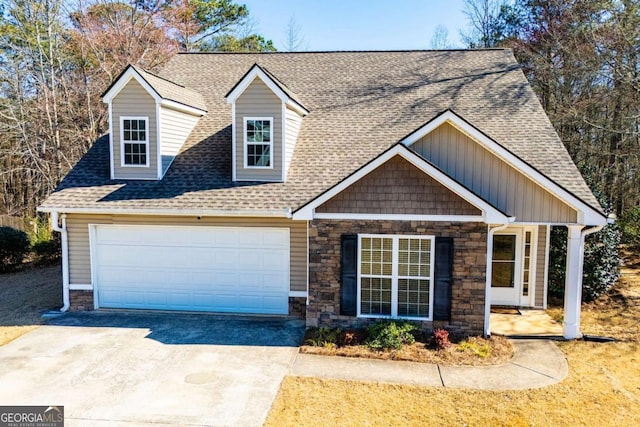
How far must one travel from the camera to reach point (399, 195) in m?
9.98

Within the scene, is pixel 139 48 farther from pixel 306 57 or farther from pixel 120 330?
pixel 120 330

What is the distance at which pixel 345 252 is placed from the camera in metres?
10.3

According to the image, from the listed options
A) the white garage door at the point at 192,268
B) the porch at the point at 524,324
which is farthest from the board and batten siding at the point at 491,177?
the white garage door at the point at 192,268

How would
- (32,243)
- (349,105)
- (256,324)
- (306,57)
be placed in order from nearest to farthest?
1. (256,324)
2. (349,105)
3. (306,57)
4. (32,243)

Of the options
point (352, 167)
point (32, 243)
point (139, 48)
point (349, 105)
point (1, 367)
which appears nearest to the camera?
point (1, 367)

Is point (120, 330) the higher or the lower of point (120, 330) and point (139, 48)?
the lower

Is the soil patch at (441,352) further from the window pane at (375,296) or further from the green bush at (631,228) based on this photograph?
the green bush at (631,228)

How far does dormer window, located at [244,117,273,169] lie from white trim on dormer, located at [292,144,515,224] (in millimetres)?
2702

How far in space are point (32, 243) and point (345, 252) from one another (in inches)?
606

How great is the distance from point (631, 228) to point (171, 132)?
18233 mm

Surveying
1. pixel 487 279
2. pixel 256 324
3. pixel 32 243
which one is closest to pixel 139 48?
pixel 32 243

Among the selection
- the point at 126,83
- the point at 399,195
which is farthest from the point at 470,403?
the point at 126,83

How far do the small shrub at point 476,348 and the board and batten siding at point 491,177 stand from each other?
290cm

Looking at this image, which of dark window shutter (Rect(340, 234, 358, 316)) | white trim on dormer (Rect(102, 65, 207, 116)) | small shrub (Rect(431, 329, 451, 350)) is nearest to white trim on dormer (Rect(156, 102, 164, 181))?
white trim on dormer (Rect(102, 65, 207, 116))
